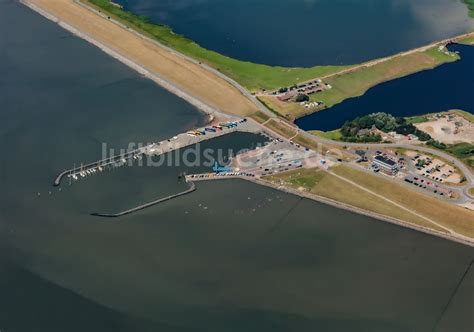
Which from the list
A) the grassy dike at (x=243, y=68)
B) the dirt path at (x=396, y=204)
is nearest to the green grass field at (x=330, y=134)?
the dirt path at (x=396, y=204)

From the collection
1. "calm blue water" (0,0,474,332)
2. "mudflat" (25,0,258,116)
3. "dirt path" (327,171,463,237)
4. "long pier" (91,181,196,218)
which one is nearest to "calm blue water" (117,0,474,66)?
"mudflat" (25,0,258,116)

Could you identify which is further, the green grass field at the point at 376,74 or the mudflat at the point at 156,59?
the green grass field at the point at 376,74

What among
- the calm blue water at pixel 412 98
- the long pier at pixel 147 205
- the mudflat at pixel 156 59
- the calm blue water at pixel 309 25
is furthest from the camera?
the calm blue water at pixel 309 25

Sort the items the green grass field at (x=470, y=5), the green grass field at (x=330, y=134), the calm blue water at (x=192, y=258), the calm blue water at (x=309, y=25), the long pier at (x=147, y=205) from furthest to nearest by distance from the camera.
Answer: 1. the green grass field at (x=470, y=5)
2. the calm blue water at (x=309, y=25)
3. the green grass field at (x=330, y=134)
4. the long pier at (x=147, y=205)
5. the calm blue water at (x=192, y=258)

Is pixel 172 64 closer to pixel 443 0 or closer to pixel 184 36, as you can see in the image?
pixel 184 36

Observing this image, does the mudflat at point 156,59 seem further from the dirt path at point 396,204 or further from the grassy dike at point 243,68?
the dirt path at point 396,204

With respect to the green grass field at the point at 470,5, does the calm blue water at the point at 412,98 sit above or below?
below

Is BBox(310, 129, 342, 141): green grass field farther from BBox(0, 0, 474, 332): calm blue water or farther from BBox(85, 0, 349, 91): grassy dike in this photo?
BBox(85, 0, 349, 91): grassy dike

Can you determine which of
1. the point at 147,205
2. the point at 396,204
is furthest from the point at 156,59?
the point at 396,204
